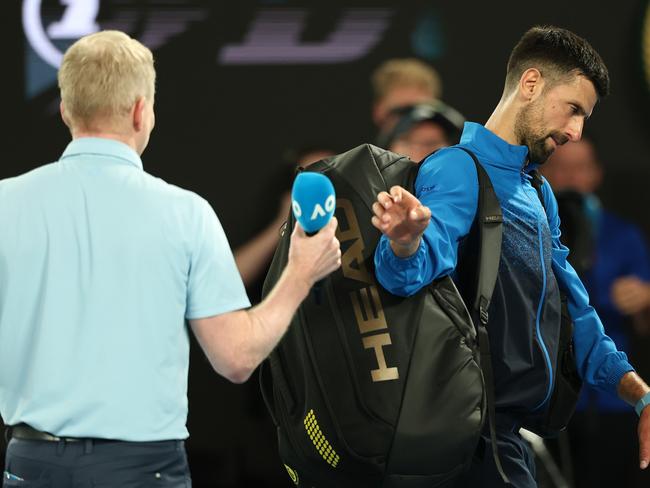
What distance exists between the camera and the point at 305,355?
10.3 feet

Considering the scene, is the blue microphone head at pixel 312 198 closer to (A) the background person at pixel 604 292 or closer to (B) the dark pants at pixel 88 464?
(B) the dark pants at pixel 88 464

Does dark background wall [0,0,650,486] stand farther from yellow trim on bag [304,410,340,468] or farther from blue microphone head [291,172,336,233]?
blue microphone head [291,172,336,233]

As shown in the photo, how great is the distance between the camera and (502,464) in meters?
3.15

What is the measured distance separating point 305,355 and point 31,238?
2.76ft

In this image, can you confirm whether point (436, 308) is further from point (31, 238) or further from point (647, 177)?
point (647, 177)

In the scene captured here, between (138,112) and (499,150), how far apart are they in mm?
1043

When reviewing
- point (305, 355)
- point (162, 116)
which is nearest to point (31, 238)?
point (305, 355)

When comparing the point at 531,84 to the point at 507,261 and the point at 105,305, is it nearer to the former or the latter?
the point at 507,261

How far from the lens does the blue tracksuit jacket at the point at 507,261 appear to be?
9.80 feet

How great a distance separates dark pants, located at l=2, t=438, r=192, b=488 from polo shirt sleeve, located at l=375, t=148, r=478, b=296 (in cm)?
70

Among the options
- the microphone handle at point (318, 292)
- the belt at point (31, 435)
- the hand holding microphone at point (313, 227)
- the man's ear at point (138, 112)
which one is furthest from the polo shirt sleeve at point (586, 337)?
the belt at point (31, 435)

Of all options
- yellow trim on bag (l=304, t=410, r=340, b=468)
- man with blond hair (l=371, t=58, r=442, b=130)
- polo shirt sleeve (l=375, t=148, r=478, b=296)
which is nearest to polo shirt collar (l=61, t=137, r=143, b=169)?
polo shirt sleeve (l=375, t=148, r=478, b=296)

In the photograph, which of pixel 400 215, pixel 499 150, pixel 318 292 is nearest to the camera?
pixel 400 215

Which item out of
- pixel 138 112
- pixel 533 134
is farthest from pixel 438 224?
pixel 138 112
